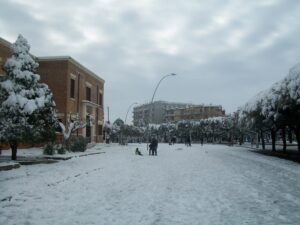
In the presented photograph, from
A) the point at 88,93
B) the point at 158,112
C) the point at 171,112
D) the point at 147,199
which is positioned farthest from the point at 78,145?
the point at 158,112

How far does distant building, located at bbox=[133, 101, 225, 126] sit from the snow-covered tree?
11296 cm

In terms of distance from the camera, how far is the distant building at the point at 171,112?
153500mm

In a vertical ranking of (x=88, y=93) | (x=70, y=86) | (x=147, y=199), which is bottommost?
(x=147, y=199)

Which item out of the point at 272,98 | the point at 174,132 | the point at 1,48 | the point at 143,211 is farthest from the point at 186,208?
the point at 174,132

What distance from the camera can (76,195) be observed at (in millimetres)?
11695

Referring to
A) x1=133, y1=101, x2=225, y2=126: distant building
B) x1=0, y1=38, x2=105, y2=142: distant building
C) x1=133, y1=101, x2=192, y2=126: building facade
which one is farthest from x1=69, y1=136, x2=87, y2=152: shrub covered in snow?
x1=133, y1=101, x2=192, y2=126: building facade

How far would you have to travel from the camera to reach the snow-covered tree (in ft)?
74.2

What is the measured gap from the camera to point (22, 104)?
22.7 meters

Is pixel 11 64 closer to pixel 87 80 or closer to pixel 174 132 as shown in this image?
pixel 87 80

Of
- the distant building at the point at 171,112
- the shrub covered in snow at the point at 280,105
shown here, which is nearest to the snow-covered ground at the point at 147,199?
the shrub covered in snow at the point at 280,105

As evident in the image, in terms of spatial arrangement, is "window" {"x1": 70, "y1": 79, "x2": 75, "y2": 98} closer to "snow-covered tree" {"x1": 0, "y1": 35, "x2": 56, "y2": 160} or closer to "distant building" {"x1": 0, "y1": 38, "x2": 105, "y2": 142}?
"distant building" {"x1": 0, "y1": 38, "x2": 105, "y2": 142}

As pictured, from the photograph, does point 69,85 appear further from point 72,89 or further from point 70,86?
point 72,89

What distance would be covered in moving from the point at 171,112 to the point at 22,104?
490 feet

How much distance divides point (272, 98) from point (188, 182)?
18971mm
